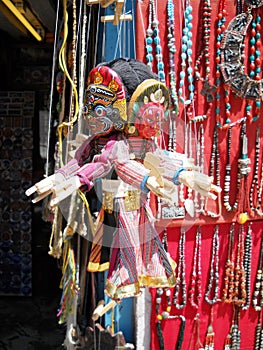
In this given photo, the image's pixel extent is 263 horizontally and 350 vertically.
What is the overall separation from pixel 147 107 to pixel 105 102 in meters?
0.08

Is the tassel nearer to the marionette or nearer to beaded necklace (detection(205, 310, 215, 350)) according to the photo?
beaded necklace (detection(205, 310, 215, 350))

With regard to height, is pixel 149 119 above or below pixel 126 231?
above

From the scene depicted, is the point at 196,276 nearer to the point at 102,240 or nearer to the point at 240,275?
the point at 240,275

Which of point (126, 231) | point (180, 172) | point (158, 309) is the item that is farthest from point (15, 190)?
point (180, 172)

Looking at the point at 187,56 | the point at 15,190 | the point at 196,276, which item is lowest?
the point at 196,276

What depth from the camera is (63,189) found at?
0.83 m

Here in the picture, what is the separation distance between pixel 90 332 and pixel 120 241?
51 centimetres

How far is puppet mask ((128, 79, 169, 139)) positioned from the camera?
0.90m

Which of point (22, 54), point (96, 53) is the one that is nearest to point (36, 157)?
point (22, 54)

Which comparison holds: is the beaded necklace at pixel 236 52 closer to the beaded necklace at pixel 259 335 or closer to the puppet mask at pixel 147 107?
the puppet mask at pixel 147 107

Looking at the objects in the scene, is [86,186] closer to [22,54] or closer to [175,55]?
[175,55]

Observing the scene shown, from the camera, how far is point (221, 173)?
1435 mm

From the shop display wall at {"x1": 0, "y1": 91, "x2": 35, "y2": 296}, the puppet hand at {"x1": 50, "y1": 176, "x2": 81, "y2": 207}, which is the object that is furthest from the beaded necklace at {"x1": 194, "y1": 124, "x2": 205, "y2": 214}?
the shop display wall at {"x1": 0, "y1": 91, "x2": 35, "y2": 296}

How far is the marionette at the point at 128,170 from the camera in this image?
86 cm
